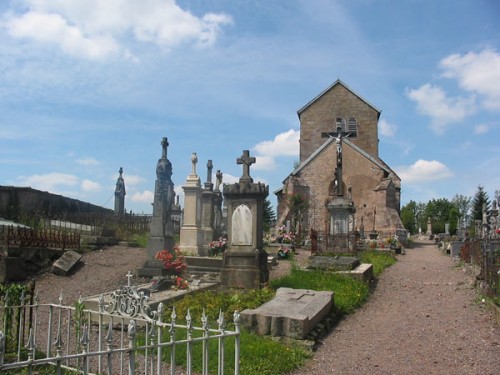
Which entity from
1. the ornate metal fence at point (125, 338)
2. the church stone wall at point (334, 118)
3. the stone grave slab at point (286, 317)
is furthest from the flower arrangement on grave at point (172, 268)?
the church stone wall at point (334, 118)

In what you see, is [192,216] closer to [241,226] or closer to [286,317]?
[241,226]

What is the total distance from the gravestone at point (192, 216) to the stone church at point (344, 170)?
419 inches

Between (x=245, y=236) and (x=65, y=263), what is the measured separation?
17.8 feet

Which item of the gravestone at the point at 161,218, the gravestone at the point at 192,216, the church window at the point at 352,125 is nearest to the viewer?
the gravestone at the point at 161,218

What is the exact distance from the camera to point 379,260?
17.6 metres

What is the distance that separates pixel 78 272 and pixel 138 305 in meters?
9.32

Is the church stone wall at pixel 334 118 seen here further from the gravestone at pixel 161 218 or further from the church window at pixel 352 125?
the gravestone at pixel 161 218

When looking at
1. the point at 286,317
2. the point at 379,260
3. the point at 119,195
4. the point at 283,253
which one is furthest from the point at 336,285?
the point at 119,195

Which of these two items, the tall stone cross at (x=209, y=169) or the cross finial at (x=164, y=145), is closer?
the cross finial at (x=164, y=145)

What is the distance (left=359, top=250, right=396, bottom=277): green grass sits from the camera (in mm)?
15336

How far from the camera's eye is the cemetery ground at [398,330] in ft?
20.4

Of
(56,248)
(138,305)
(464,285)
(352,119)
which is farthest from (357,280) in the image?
(352,119)

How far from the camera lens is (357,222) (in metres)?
32.6

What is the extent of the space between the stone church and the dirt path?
16.5 meters
